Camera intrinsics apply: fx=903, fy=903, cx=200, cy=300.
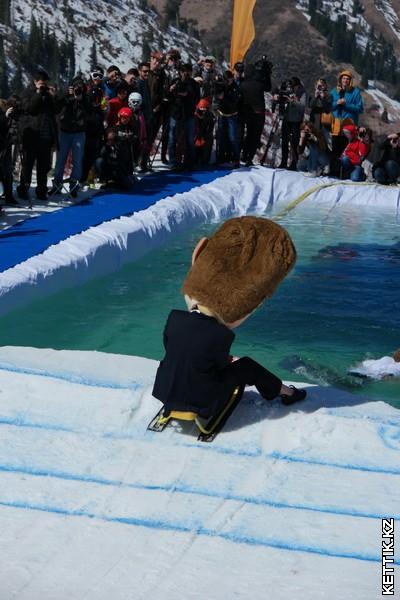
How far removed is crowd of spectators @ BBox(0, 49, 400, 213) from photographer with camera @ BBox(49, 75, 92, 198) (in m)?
0.01

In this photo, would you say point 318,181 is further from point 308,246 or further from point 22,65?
point 22,65

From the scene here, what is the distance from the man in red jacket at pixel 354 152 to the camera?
1430cm

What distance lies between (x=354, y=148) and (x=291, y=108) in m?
1.20

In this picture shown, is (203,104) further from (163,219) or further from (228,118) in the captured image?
(163,219)

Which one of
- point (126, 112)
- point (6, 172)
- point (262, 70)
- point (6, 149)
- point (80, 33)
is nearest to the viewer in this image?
point (6, 149)

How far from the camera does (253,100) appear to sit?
14.3m

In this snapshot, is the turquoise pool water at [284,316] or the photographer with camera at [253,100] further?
the photographer with camera at [253,100]

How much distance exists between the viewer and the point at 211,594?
3.05 meters

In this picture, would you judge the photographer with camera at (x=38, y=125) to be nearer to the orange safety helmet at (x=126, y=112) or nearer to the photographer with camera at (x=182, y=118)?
the orange safety helmet at (x=126, y=112)

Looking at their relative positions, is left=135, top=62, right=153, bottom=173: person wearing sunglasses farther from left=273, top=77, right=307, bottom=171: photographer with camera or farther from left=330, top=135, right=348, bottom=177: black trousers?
left=330, top=135, right=348, bottom=177: black trousers

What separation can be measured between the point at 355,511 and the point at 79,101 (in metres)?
8.04

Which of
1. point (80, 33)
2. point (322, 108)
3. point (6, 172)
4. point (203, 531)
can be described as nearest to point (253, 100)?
point (322, 108)

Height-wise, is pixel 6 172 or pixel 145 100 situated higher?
pixel 145 100
